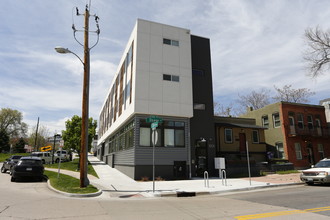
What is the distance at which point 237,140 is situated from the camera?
2419 centimetres

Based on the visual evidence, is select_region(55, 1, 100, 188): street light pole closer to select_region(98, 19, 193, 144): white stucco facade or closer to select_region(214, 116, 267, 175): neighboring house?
select_region(98, 19, 193, 144): white stucco facade

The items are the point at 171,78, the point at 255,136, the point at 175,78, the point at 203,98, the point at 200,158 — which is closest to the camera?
the point at 171,78

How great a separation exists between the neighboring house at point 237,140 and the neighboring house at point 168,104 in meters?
3.62

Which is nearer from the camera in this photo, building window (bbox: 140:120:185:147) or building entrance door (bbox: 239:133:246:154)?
building window (bbox: 140:120:185:147)

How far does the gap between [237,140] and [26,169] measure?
19.1m

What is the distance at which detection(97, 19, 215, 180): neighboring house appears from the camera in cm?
1739

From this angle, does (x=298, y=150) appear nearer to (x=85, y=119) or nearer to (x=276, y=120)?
(x=276, y=120)

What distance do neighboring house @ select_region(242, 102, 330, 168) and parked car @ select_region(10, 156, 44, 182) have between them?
24.0 m

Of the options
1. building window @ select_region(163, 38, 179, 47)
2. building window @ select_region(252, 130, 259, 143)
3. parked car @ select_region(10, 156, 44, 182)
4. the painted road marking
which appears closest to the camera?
the painted road marking

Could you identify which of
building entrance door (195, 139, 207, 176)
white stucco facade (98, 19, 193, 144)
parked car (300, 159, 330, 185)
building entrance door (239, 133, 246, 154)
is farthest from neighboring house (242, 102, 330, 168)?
white stucco facade (98, 19, 193, 144)

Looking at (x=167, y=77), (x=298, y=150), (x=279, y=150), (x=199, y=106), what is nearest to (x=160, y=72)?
(x=167, y=77)

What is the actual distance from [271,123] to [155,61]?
56.5 ft

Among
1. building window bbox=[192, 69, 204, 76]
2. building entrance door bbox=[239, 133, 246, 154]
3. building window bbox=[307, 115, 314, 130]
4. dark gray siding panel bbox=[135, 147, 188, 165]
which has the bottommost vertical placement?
dark gray siding panel bbox=[135, 147, 188, 165]

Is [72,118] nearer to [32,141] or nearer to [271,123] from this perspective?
[271,123]
